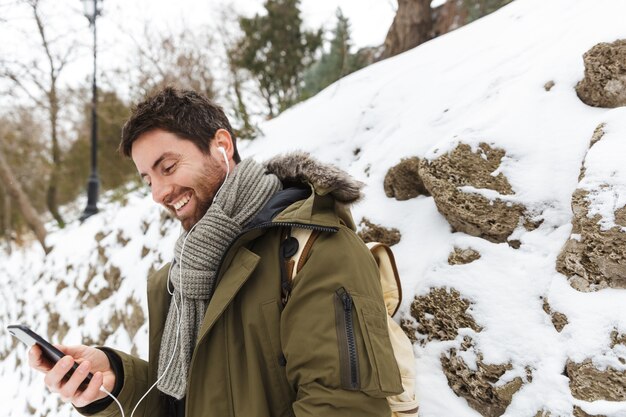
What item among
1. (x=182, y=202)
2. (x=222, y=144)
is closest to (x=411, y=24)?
(x=222, y=144)

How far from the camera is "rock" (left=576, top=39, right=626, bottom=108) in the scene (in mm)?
1773

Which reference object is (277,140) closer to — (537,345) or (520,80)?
(520,80)

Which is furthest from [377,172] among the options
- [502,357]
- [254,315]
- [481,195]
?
[254,315]

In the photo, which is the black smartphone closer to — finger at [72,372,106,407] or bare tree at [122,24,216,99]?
finger at [72,372,106,407]

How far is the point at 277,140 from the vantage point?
417 centimetres

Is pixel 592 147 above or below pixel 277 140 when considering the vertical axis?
below

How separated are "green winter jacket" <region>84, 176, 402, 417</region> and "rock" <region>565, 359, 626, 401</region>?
2.07 ft

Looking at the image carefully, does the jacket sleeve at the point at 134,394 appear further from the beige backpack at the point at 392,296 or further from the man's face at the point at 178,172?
the beige backpack at the point at 392,296

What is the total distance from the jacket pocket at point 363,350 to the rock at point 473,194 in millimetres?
935

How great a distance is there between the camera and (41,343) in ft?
4.18

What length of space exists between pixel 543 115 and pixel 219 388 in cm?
197

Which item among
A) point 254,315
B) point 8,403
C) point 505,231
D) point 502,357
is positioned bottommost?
point 8,403

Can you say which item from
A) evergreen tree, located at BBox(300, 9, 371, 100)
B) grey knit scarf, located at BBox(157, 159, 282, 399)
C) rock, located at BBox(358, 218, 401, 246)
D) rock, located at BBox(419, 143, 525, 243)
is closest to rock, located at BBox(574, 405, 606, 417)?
rock, located at BBox(419, 143, 525, 243)

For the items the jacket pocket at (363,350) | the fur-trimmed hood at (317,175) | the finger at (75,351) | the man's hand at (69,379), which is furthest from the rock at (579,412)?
the finger at (75,351)
